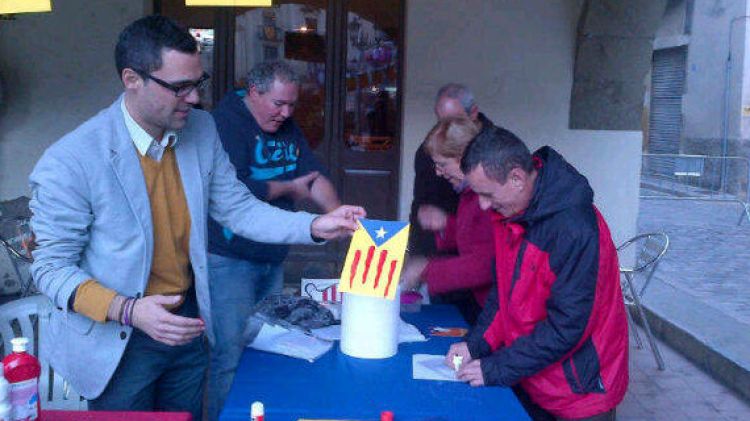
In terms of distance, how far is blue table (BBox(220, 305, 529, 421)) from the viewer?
2.36 m

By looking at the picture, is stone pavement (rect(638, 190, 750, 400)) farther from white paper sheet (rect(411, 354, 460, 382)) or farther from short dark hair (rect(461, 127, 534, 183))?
short dark hair (rect(461, 127, 534, 183))

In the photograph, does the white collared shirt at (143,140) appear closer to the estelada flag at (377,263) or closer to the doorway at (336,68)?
the estelada flag at (377,263)

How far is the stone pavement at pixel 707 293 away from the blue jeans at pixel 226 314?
3.49 m

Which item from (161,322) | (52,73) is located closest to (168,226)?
(161,322)

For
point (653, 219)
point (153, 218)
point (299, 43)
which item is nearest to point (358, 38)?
point (299, 43)

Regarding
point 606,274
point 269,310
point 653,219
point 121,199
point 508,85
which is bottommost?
point 653,219

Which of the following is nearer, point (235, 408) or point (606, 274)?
point (235, 408)

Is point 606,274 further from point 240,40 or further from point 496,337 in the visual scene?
point 240,40

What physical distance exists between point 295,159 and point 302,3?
338 centimetres

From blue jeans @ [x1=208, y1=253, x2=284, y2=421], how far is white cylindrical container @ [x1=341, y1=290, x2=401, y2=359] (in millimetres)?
1007

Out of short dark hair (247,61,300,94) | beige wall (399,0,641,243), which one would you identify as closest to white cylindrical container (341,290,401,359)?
short dark hair (247,61,300,94)

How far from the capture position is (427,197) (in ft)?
13.9

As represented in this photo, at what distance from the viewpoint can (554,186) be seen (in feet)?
8.63

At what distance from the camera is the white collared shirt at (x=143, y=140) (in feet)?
8.16
